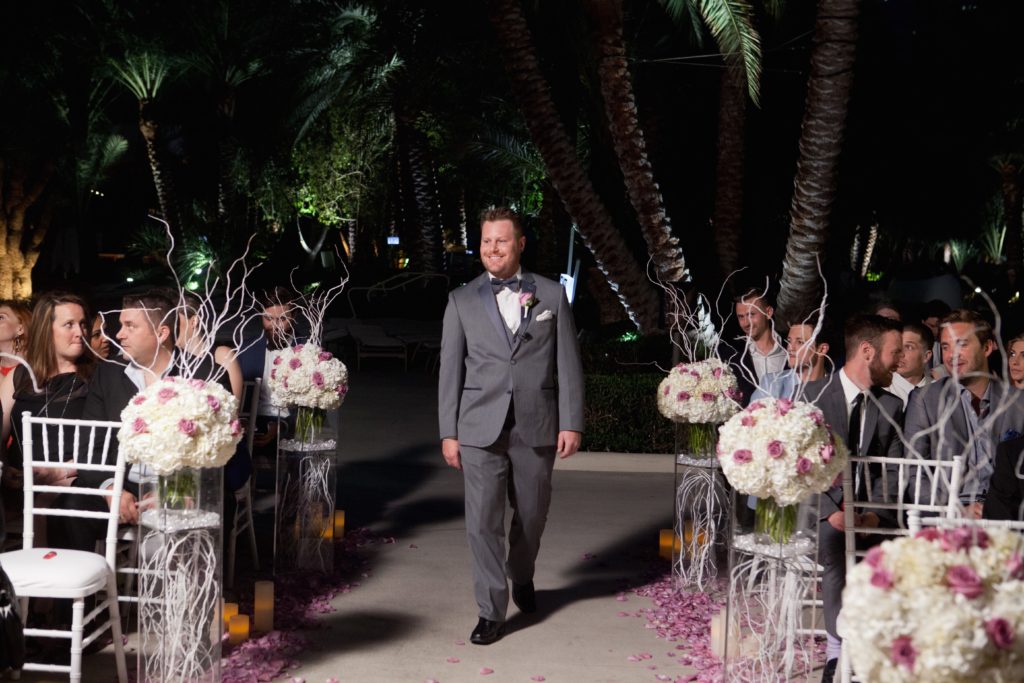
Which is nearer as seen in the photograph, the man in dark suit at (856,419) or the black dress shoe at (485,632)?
the man in dark suit at (856,419)

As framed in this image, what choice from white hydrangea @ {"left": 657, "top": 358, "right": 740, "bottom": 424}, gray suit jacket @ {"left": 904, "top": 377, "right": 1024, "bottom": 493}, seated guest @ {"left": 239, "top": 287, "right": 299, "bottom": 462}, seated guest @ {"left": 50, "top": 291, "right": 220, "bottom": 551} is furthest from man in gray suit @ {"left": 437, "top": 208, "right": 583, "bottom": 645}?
seated guest @ {"left": 239, "top": 287, "right": 299, "bottom": 462}

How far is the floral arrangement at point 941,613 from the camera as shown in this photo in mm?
2656

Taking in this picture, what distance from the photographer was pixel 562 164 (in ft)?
45.2

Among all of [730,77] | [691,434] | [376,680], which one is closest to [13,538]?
[376,680]

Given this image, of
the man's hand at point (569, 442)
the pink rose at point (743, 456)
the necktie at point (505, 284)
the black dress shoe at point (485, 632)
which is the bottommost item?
the black dress shoe at point (485, 632)

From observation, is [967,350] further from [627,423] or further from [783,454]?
[627,423]

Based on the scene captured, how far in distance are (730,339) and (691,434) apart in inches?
316

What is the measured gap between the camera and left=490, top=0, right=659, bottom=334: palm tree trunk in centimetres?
1340

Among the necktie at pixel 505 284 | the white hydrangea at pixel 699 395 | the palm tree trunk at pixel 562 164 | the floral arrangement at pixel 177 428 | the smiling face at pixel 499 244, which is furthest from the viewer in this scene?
the palm tree trunk at pixel 562 164

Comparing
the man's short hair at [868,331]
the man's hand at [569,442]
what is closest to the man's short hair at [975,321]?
the man's short hair at [868,331]

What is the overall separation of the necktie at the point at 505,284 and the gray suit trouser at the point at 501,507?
755mm

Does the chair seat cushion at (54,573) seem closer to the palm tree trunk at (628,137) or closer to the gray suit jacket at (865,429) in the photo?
the gray suit jacket at (865,429)

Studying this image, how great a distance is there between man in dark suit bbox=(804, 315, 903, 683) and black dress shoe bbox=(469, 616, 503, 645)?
1.74 metres

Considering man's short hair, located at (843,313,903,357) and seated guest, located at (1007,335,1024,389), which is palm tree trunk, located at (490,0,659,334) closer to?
seated guest, located at (1007,335,1024,389)
